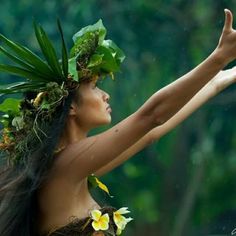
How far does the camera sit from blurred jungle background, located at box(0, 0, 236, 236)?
6.41 meters

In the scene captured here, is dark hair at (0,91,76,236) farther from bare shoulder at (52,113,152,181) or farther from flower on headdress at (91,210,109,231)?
flower on headdress at (91,210,109,231)

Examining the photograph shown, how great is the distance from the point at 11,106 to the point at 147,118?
532 millimetres

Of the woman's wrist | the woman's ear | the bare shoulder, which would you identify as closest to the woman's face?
the woman's ear

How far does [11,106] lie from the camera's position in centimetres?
338

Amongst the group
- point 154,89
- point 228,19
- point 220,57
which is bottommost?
point 154,89

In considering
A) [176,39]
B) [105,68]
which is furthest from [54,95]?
[176,39]

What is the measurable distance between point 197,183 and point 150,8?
45.0 inches

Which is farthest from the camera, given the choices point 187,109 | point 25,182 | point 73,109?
point 187,109

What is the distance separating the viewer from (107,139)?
3154 millimetres

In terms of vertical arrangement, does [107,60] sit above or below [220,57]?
below

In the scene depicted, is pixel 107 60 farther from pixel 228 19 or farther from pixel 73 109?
pixel 228 19

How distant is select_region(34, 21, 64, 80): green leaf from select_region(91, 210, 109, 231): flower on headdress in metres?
0.45

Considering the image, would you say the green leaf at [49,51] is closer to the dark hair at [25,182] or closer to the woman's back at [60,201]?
the dark hair at [25,182]

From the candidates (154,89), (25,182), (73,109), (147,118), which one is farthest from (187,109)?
(154,89)
